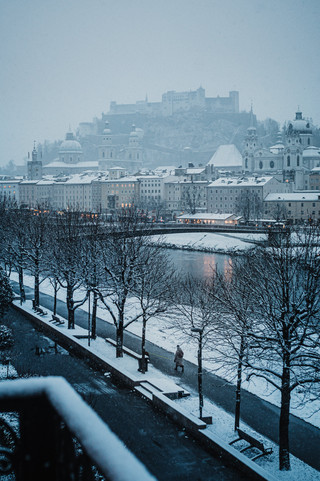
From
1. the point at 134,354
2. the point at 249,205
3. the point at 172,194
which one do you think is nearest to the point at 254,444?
the point at 134,354

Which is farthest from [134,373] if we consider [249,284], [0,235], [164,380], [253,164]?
[253,164]

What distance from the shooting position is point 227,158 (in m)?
120

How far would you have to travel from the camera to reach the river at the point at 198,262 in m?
35.9

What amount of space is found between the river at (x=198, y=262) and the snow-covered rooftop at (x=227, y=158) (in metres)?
69.1

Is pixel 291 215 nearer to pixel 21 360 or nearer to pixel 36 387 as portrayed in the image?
pixel 21 360

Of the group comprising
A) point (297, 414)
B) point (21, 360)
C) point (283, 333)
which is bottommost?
point (297, 414)

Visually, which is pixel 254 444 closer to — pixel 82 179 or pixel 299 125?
pixel 82 179

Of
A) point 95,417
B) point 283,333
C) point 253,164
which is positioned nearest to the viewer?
point 95,417

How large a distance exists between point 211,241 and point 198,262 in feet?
38.7

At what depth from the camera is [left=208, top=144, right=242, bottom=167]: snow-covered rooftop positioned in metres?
117

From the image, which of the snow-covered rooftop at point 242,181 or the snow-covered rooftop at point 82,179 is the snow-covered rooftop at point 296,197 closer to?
the snow-covered rooftop at point 242,181

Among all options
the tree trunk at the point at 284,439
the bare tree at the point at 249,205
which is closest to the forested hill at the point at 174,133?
the bare tree at the point at 249,205

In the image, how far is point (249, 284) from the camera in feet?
45.2

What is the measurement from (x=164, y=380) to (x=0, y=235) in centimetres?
1957
